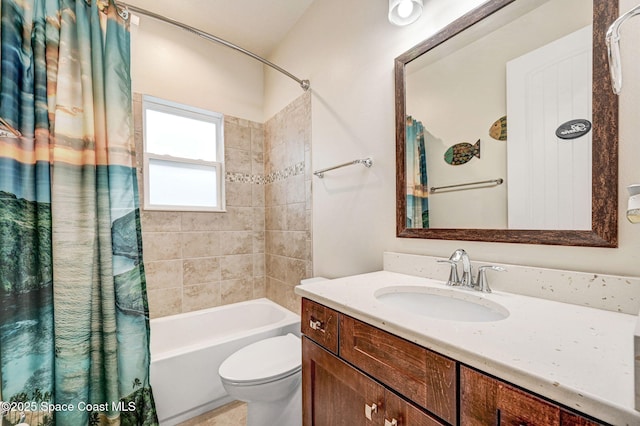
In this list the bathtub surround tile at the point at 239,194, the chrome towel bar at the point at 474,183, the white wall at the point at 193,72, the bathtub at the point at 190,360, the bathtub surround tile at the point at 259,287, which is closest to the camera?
the chrome towel bar at the point at 474,183

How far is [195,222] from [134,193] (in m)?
1.02

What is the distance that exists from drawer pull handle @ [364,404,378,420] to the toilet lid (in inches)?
24.9

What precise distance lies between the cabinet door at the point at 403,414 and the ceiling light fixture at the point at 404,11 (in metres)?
1.44

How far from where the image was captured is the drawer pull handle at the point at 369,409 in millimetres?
693

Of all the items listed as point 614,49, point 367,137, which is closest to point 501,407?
point 614,49

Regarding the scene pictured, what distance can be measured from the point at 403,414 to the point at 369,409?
0.12 m

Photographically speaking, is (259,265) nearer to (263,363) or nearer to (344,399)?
(263,363)

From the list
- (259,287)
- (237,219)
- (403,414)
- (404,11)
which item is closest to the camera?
Result: (403,414)

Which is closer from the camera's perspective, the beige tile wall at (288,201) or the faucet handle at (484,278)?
the faucet handle at (484,278)

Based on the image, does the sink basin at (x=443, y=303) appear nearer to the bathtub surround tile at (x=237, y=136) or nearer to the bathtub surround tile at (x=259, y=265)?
the bathtub surround tile at (x=259, y=265)

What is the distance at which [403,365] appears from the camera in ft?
2.06

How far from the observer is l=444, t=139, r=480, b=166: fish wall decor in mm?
1021

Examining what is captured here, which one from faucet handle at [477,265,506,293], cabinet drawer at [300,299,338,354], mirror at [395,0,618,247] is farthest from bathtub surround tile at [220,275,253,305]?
faucet handle at [477,265,506,293]

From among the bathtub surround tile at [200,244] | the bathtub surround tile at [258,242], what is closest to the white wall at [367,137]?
the bathtub surround tile at [258,242]
